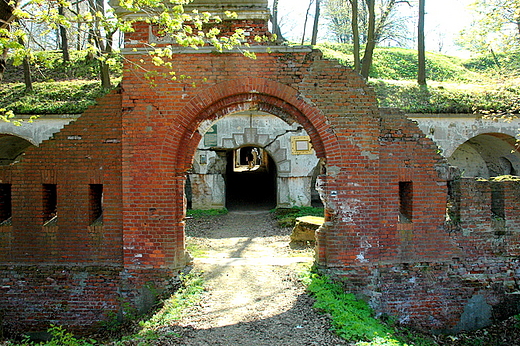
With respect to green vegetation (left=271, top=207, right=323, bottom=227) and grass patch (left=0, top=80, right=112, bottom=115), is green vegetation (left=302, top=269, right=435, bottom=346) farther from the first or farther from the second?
grass patch (left=0, top=80, right=112, bottom=115)

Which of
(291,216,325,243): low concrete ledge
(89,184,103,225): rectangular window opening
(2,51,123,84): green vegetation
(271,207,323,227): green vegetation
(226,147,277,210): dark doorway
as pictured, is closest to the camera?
(89,184,103,225): rectangular window opening

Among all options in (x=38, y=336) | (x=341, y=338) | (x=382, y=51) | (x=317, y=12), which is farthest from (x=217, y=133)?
(x=382, y=51)

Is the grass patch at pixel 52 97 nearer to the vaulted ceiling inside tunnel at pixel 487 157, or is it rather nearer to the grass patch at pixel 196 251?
the grass patch at pixel 196 251

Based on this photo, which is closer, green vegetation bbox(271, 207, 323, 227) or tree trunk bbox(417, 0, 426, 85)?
green vegetation bbox(271, 207, 323, 227)

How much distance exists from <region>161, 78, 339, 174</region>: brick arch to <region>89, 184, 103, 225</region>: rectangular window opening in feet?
4.77

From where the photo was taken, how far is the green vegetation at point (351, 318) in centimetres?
536

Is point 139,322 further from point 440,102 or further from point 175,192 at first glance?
point 440,102

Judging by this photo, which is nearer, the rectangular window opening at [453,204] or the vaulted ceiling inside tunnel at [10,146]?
the rectangular window opening at [453,204]

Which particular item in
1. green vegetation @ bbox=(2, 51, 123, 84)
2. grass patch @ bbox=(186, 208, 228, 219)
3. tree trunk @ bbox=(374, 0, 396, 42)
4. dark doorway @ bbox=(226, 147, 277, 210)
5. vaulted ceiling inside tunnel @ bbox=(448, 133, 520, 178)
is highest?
tree trunk @ bbox=(374, 0, 396, 42)

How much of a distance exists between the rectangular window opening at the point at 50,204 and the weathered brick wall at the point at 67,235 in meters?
0.06

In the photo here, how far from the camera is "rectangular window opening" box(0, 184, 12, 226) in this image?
7160 millimetres

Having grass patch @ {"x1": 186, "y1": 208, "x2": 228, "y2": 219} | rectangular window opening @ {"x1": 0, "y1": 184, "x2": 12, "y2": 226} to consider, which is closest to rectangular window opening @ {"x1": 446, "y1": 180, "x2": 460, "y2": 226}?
rectangular window opening @ {"x1": 0, "y1": 184, "x2": 12, "y2": 226}

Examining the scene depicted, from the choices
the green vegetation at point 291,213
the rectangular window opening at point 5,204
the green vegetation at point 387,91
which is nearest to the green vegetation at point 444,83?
the green vegetation at point 387,91

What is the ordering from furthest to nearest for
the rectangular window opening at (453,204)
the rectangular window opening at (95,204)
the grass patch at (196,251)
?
the grass patch at (196,251)
the rectangular window opening at (453,204)
the rectangular window opening at (95,204)
